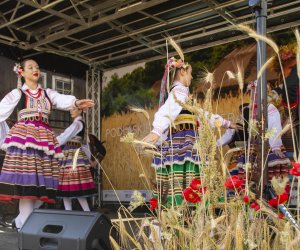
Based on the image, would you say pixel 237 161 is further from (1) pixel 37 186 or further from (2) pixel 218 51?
(1) pixel 37 186

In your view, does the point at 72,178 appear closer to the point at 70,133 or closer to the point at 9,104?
the point at 70,133

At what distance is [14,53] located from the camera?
5.20 meters

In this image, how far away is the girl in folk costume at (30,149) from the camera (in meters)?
3.11

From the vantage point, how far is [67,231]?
1.93 metres

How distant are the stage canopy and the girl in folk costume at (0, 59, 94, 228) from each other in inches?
48.4

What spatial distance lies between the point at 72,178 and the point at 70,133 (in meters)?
0.61

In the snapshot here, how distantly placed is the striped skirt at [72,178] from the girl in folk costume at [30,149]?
1.27m

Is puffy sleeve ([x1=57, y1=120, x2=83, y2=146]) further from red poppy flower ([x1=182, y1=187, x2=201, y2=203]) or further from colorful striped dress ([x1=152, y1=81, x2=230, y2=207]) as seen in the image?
red poppy flower ([x1=182, y1=187, x2=201, y2=203])

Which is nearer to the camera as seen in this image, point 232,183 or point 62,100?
point 232,183

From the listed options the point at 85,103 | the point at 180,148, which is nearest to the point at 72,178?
the point at 85,103

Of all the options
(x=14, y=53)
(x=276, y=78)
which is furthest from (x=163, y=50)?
(x=14, y=53)

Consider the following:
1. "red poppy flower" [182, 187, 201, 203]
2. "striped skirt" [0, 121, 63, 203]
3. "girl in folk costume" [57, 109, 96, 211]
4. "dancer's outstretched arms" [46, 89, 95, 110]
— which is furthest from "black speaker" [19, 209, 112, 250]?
"girl in folk costume" [57, 109, 96, 211]

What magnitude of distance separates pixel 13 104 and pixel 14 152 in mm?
373

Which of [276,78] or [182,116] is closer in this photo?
[182,116]
